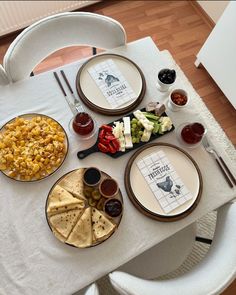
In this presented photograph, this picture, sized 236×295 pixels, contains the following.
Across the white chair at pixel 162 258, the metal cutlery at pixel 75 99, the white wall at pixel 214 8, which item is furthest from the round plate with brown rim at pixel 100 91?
the white wall at pixel 214 8

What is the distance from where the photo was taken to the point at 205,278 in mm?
909

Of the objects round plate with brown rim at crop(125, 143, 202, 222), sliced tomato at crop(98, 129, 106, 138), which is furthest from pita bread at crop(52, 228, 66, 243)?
sliced tomato at crop(98, 129, 106, 138)

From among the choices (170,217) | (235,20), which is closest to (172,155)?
(170,217)

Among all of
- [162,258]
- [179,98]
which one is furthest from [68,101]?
[162,258]

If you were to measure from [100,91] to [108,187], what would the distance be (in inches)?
16.0

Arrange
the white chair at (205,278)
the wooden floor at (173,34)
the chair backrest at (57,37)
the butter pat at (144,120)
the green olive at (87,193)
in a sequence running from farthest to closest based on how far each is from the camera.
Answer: the wooden floor at (173,34), the chair backrest at (57,37), the butter pat at (144,120), the green olive at (87,193), the white chair at (205,278)

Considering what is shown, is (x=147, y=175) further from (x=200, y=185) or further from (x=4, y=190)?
(x=4, y=190)

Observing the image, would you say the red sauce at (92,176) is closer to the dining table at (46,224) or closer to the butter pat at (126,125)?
the dining table at (46,224)

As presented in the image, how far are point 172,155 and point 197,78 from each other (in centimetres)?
135

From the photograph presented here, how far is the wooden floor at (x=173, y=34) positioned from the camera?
2137 mm

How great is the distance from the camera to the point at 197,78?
7.23 feet

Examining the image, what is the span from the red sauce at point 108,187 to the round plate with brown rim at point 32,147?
0.18m

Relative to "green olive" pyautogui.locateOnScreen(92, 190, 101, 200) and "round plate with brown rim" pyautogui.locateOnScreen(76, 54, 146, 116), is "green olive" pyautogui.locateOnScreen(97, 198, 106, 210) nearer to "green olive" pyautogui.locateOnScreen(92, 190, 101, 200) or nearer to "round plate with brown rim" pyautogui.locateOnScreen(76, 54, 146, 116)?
"green olive" pyautogui.locateOnScreen(92, 190, 101, 200)

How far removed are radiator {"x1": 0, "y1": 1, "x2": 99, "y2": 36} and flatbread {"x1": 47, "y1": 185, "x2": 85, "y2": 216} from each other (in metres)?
1.47
